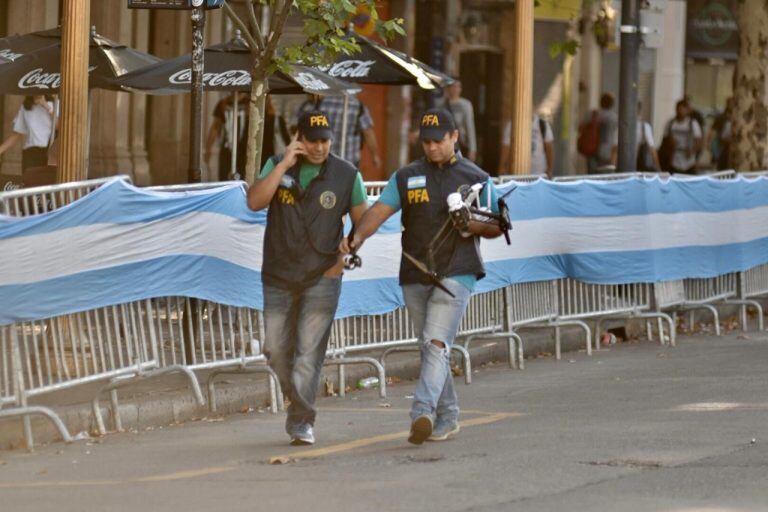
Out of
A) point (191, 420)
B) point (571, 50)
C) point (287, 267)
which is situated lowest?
point (191, 420)

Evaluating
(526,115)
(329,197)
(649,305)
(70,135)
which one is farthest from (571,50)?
(329,197)

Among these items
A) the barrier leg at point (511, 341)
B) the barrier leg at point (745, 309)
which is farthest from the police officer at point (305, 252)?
the barrier leg at point (745, 309)

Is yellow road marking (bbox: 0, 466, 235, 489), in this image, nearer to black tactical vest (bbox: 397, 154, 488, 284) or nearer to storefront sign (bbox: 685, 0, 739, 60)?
black tactical vest (bbox: 397, 154, 488, 284)

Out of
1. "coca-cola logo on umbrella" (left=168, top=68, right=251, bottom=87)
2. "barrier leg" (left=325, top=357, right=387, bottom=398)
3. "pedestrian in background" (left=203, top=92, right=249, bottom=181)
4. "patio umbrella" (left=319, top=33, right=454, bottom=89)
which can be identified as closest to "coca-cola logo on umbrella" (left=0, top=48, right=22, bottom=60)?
"coca-cola logo on umbrella" (left=168, top=68, right=251, bottom=87)

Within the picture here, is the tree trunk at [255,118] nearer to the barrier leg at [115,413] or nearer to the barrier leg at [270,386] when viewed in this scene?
the barrier leg at [270,386]

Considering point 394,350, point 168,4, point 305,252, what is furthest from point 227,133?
point 305,252

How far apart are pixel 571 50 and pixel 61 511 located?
15.1 meters

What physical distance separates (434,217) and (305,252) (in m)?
0.73

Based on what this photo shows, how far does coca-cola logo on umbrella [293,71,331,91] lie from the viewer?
16.9m

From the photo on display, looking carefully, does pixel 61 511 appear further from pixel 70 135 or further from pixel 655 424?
pixel 70 135

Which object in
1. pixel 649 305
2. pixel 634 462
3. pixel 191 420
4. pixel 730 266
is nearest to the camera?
pixel 634 462

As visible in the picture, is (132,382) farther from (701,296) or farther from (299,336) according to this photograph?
(701,296)

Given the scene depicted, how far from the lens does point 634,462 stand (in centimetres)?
1000

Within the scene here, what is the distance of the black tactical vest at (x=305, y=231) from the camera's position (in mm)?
10953
